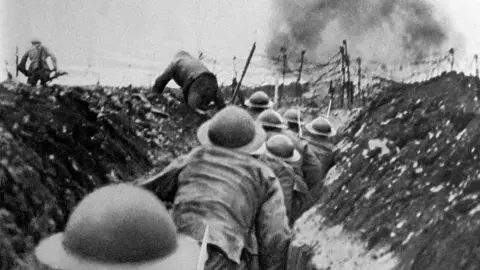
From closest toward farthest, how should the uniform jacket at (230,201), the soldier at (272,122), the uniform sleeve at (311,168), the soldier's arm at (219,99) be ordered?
the uniform jacket at (230,201) → the soldier's arm at (219,99) → the soldier at (272,122) → the uniform sleeve at (311,168)

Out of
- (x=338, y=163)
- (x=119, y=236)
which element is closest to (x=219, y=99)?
(x=338, y=163)

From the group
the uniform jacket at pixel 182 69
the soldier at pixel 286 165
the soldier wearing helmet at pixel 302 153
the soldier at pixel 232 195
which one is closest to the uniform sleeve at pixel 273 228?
the soldier at pixel 232 195

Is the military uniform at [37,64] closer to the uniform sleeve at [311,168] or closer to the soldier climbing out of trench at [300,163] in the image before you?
the soldier climbing out of trench at [300,163]

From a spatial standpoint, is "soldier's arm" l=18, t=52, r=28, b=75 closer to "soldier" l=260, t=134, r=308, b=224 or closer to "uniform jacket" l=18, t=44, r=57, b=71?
"uniform jacket" l=18, t=44, r=57, b=71

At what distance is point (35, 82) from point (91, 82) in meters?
0.24

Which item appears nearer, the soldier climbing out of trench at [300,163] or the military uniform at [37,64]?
the military uniform at [37,64]

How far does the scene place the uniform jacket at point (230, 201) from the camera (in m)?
2.89

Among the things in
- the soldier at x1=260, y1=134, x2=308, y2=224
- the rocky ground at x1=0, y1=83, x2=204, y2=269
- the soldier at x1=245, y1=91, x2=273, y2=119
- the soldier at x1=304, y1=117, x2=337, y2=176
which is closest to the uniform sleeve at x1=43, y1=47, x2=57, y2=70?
the rocky ground at x1=0, y1=83, x2=204, y2=269

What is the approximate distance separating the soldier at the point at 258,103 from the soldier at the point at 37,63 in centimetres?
87

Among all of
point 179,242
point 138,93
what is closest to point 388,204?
point 138,93

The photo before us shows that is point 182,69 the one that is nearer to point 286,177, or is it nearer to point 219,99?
point 219,99

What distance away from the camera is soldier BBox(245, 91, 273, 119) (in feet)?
11.2

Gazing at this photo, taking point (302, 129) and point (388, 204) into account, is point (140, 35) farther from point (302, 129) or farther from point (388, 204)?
point (388, 204)

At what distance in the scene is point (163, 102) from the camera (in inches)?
139
